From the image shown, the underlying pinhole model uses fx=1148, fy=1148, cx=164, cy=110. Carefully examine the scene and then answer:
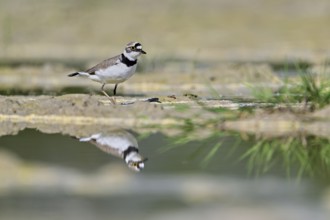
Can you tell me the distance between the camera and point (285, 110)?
12258 mm

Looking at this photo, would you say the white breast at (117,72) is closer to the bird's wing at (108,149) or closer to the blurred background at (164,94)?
the blurred background at (164,94)

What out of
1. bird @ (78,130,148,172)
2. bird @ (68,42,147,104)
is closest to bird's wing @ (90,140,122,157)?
bird @ (78,130,148,172)

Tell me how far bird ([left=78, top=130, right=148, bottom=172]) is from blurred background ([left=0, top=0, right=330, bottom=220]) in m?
0.11

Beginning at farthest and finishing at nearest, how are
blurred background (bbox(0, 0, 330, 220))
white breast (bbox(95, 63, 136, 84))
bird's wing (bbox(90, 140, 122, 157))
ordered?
white breast (bbox(95, 63, 136, 84)) → bird's wing (bbox(90, 140, 122, 157)) → blurred background (bbox(0, 0, 330, 220))

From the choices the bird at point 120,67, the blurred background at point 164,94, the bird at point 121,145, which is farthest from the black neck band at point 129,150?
the bird at point 120,67

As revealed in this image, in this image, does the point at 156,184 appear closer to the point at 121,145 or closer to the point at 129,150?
the point at 129,150

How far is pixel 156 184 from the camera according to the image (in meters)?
9.27

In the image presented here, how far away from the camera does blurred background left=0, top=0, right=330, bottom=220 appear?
8516 millimetres

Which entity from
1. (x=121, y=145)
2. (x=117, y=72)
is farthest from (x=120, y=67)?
(x=121, y=145)

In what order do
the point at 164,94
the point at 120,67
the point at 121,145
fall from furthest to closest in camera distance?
the point at 164,94 → the point at 120,67 → the point at 121,145

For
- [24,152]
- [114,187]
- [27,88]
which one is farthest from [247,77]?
[114,187]

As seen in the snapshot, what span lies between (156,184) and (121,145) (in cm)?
197

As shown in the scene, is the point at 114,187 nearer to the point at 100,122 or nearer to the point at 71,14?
the point at 100,122

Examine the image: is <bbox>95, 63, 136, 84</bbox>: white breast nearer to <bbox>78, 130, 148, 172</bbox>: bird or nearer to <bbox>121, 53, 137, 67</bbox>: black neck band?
<bbox>121, 53, 137, 67</bbox>: black neck band
